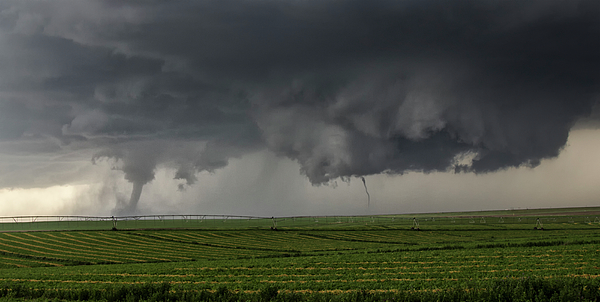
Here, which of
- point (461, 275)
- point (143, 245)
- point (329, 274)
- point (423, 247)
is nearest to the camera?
point (461, 275)

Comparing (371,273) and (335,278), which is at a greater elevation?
(335,278)

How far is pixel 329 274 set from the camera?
3731 centimetres

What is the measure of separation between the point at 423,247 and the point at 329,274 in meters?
38.6

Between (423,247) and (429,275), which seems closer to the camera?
(429,275)

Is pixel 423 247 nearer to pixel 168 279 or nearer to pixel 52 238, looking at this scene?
pixel 168 279

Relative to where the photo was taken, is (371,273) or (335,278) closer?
(335,278)

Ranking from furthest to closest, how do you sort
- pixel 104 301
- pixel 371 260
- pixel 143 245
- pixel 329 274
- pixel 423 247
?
pixel 143 245 → pixel 423 247 → pixel 371 260 → pixel 329 274 → pixel 104 301

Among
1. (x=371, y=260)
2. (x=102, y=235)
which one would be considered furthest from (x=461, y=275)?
(x=102, y=235)

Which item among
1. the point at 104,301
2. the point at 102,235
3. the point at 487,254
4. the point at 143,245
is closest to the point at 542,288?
the point at 104,301

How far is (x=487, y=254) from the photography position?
51.9 meters

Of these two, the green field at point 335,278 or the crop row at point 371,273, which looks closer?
the green field at point 335,278

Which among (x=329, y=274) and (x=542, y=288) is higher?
(x=542, y=288)

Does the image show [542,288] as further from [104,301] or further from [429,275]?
[104,301]

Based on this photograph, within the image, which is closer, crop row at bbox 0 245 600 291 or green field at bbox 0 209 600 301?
green field at bbox 0 209 600 301
